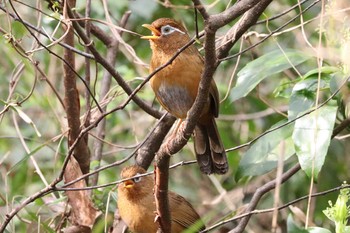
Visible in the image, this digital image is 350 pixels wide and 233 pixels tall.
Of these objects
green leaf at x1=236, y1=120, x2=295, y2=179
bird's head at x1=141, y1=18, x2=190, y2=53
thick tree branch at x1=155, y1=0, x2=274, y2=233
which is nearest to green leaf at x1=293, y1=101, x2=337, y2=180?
green leaf at x1=236, y1=120, x2=295, y2=179

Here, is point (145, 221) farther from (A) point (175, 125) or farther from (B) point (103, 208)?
(A) point (175, 125)

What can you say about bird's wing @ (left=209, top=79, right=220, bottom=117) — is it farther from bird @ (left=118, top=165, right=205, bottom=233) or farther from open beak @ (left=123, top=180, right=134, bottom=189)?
open beak @ (left=123, top=180, right=134, bottom=189)

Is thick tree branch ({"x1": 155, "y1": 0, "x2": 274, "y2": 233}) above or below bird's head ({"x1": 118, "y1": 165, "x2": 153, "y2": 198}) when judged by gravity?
below

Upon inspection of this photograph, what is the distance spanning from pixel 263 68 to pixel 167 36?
0.49 m

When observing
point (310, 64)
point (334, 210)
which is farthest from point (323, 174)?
point (334, 210)

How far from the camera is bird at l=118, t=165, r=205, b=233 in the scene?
471 centimetres

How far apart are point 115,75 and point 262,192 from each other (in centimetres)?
89

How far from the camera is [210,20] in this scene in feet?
9.41

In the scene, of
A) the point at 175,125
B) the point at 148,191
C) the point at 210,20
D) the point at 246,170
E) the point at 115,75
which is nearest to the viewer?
the point at 210,20

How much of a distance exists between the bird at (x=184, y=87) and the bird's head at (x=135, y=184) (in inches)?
21.4

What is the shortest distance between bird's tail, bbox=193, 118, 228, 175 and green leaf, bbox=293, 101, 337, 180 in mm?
423

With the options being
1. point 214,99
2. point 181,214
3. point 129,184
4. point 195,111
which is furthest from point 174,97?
point 181,214

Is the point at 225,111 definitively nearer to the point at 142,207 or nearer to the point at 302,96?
the point at 142,207

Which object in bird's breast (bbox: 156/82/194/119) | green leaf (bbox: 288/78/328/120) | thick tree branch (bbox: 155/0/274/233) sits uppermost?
bird's breast (bbox: 156/82/194/119)
